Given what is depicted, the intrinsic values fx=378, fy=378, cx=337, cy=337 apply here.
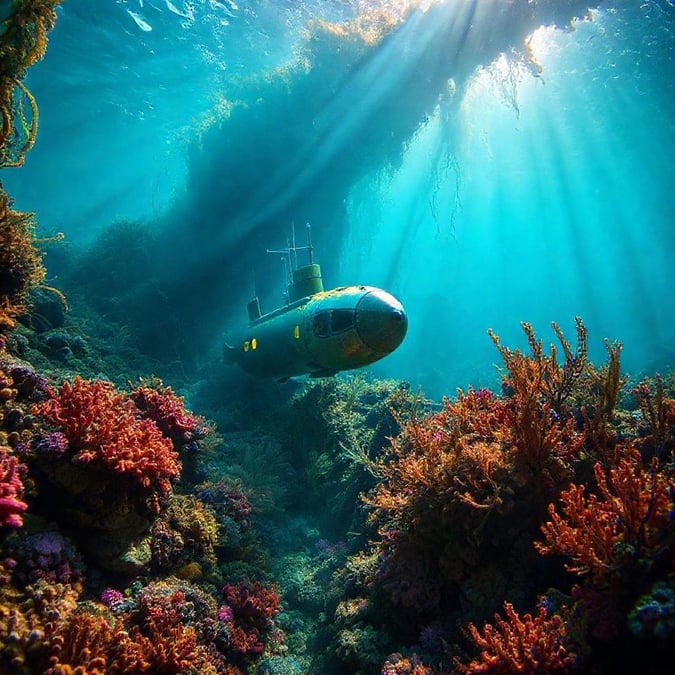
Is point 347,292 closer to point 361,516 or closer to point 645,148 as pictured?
point 361,516

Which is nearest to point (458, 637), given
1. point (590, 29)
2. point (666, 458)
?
point (666, 458)

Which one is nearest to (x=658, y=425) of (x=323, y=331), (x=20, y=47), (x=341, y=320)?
(x=341, y=320)

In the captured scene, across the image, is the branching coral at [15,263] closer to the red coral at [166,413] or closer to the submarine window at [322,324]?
the red coral at [166,413]

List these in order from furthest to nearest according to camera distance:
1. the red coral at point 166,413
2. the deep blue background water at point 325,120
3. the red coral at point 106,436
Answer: the deep blue background water at point 325,120
the red coral at point 166,413
the red coral at point 106,436

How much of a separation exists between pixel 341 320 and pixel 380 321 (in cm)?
82

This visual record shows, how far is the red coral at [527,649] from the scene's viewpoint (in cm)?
255

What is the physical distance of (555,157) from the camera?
4297 cm

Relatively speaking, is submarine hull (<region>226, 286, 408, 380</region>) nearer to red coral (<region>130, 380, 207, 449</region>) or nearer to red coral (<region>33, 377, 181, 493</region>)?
red coral (<region>130, 380, 207, 449</region>)

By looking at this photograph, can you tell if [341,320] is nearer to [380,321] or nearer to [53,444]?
[380,321]

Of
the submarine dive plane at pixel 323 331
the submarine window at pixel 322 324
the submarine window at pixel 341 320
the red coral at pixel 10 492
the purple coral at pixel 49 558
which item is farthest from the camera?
the submarine window at pixel 322 324

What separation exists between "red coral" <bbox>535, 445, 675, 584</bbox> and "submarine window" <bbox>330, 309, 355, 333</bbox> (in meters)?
4.77

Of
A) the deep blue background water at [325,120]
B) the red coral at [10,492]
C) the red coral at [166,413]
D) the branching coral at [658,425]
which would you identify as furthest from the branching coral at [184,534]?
the deep blue background water at [325,120]

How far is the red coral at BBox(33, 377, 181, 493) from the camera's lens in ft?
12.4

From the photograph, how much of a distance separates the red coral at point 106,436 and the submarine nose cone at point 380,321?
392 cm
